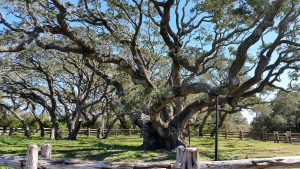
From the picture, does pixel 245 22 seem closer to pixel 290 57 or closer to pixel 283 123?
pixel 290 57

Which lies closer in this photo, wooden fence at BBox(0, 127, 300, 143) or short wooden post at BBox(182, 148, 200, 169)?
short wooden post at BBox(182, 148, 200, 169)

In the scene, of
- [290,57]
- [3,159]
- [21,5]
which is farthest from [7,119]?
[3,159]

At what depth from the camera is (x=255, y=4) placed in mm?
13438

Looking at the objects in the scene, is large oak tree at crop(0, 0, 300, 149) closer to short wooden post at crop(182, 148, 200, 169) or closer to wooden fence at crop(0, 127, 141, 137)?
short wooden post at crop(182, 148, 200, 169)

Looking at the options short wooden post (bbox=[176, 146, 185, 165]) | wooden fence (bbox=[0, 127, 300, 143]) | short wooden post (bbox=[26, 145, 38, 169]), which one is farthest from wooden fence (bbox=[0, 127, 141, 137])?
short wooden post (bbox=[176, 146, 185, 165])

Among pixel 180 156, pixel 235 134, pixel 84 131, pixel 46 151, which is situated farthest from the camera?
pixel 84 131

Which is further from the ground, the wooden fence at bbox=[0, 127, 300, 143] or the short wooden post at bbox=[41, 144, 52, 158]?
the short wooden post at bbox=[41, 144, 52, 158]

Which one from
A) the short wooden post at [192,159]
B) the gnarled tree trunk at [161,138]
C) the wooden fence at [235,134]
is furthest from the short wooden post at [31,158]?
the wooden fence at [235,134]

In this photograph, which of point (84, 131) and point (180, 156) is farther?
point (84, 131)

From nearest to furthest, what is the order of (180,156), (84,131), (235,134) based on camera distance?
(180,156) < (235,134) < (84,131)

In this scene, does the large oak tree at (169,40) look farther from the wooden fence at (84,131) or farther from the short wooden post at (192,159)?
the wooden fence at (84,131)

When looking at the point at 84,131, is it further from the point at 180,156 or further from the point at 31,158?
the point at 180,156

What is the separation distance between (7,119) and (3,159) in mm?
36865

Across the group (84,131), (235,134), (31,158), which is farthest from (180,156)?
(84,131)
